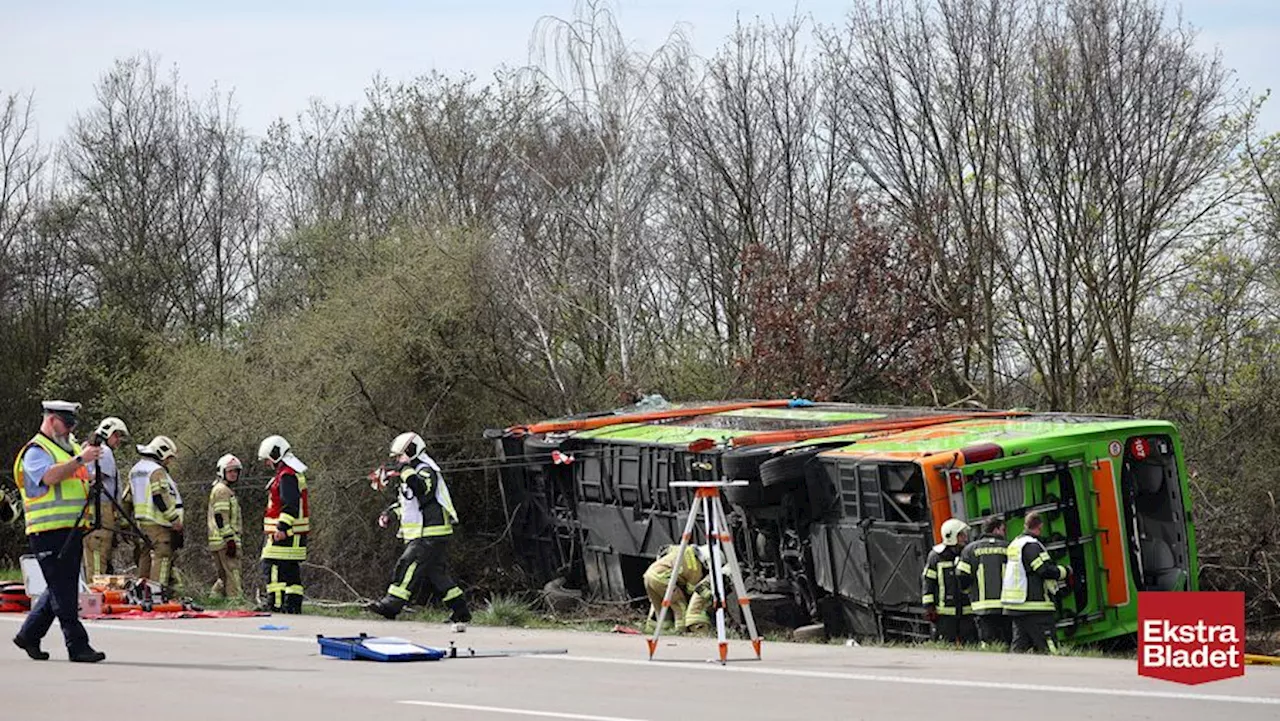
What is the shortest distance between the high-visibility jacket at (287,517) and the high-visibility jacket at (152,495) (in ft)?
5.72

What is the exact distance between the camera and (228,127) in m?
44.5

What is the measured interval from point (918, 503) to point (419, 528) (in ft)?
14.4

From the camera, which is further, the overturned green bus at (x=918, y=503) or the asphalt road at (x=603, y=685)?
the overturned green bus at (x=918, y=503)

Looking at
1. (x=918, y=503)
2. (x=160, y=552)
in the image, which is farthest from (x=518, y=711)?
(x=160, y=552)

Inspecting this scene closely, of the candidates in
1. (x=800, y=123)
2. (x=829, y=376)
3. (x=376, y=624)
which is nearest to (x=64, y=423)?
(x=376, y=624)

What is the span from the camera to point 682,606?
14992 mm

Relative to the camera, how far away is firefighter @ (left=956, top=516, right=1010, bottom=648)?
1344 cm

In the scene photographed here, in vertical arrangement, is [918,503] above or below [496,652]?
above

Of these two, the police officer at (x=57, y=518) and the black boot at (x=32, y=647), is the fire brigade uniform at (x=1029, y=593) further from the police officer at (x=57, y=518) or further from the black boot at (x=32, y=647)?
the black boot at (x=32, y=647)

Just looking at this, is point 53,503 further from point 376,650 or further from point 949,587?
point 949,587

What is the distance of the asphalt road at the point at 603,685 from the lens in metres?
8.52

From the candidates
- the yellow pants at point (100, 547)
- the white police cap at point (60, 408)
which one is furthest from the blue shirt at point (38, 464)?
the yellow pants at point (100, 547)

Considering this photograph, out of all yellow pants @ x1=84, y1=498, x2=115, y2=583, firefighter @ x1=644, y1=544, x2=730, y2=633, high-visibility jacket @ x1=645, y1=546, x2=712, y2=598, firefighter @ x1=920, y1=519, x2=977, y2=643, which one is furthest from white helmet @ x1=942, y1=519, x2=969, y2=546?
yellow pants @ x1=84, y1=498, x2=115, y2=583

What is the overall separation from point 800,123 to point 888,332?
6108 millimetres
